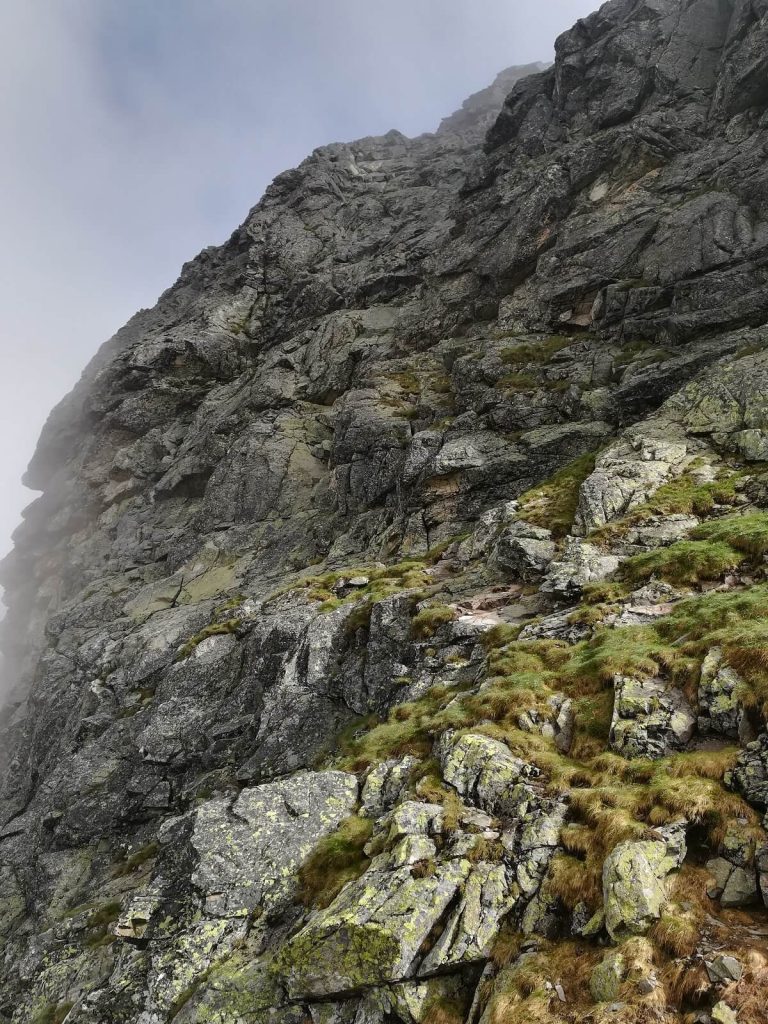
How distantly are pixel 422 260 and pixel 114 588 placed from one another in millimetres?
64409

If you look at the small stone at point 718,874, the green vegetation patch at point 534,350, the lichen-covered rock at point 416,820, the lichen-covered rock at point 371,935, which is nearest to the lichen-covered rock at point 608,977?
the small stone at point 718,874

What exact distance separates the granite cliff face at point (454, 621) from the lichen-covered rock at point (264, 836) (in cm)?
9

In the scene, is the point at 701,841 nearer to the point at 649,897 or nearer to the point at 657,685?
the point at 649,897

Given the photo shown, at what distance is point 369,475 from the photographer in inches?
2109

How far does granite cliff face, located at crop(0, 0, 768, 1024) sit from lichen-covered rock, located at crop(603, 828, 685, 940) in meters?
0.05

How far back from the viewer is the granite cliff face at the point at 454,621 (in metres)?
11.3

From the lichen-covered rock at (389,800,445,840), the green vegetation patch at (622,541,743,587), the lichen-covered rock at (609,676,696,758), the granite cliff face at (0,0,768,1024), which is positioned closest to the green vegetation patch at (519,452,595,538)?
the granite cliff face at (0,0,768,1024)

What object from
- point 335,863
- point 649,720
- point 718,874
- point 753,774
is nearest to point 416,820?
point 335,863

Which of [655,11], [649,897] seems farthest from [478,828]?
[655,11]

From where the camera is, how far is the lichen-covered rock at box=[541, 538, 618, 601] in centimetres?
2497

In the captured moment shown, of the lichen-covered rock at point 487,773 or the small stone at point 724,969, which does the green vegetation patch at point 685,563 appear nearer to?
the lichen-covered rock at point 487,773

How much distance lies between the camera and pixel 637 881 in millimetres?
10352

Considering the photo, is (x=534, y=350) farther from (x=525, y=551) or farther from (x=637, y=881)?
(x=637, y=881)

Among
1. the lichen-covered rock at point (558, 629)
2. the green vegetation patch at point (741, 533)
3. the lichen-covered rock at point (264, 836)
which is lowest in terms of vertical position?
the lichen-covered rock at point (264, 836)
